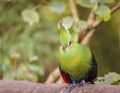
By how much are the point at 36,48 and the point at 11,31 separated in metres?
0.26

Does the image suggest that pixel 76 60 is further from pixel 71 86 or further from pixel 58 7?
pixel 58 7

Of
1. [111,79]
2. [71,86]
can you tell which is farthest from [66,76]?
[111,79]

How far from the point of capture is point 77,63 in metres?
1.90

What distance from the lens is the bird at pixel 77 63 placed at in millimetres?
1878

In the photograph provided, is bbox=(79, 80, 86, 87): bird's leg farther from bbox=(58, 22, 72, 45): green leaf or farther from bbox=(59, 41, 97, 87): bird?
bbox=(58, 22, 72, 45): green leaf

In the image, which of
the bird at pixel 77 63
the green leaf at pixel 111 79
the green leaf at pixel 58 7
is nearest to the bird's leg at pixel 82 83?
the bird at pixel 77 63

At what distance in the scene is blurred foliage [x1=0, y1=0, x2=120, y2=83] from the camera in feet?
9.46

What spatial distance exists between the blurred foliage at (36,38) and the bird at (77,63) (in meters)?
0.46

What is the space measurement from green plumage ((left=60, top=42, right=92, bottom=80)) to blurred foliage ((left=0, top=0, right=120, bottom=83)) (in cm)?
48

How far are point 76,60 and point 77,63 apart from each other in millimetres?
16

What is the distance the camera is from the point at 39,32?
3707 millimetres

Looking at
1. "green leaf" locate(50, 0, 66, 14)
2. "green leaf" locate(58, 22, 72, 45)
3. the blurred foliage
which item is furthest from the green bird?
"green leaf" locate(50, 0, 66, 14)

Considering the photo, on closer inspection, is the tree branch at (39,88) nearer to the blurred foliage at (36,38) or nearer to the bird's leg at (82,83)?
the bird's leg at (82,83)

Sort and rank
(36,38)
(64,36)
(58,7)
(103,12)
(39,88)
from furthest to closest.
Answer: (36,38) < (58,7) < (103,12) < (39,88) < (64,36)
